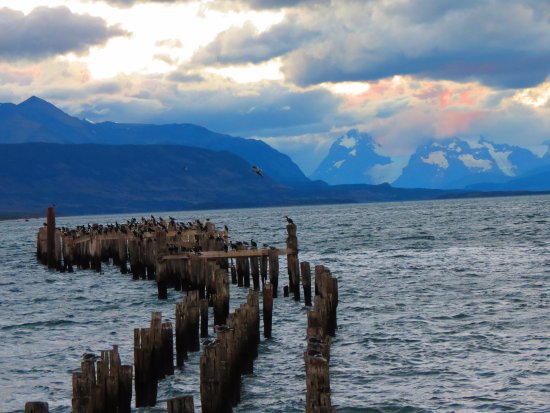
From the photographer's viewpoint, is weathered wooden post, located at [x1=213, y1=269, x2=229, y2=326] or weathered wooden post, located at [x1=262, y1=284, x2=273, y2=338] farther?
weathered wooden post, located at [x1=213, y1=269, x2=229, y2=326]

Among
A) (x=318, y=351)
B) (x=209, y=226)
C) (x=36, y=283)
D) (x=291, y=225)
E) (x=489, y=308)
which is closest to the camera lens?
(x=318, y=351)

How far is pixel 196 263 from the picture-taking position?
34.6 metres

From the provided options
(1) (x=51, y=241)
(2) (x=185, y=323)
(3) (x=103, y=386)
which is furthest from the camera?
(1) (x=51, y=241)

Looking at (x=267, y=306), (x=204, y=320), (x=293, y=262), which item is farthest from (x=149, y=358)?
(x=293, y=262)

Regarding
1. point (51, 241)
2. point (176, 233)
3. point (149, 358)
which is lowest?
point (149, 358)

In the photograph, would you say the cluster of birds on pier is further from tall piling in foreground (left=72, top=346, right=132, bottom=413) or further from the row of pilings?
tall piling in foreground (left=72, top=346, right=132, bottom=413)

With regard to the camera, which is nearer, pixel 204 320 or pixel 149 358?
pixel 149 358

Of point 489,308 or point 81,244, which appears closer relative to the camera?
point 489,308

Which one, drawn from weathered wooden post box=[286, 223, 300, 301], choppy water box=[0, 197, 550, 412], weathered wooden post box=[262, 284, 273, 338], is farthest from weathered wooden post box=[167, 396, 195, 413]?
weathered wooden post box=[286, 223, 300, 301]

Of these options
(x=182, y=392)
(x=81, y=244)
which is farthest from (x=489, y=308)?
(x=81, y=244)

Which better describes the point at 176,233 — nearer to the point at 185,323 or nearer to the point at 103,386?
the point at 185,323

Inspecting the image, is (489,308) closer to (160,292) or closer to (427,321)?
(427,321)

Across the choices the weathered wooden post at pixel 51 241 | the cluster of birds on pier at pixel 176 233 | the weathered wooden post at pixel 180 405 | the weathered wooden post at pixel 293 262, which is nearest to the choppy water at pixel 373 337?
the weathered wooden post at pixel 293 262

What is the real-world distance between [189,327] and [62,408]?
434 centimetres
